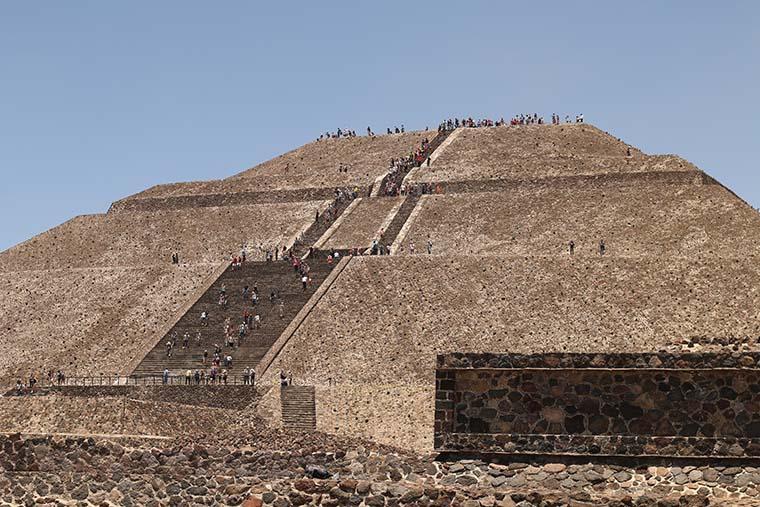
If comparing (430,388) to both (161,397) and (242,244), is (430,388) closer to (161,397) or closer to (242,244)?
(161,397)

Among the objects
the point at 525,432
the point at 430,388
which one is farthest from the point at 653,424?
the point at 430,388

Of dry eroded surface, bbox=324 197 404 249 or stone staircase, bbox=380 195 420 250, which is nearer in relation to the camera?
stone staircase, bbox=380 195 420 250

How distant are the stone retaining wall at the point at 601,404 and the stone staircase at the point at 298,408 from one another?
2982cm

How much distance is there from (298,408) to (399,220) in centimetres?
2694

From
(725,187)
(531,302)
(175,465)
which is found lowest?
(175,465)

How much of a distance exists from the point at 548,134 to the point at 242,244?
2521 cm

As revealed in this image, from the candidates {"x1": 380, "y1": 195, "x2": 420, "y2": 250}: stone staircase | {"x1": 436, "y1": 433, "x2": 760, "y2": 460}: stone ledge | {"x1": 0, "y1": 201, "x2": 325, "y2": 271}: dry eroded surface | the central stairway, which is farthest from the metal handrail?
{"x1": 436, "y1": 433, "x2": 760, "y2": 460}: stone ledge

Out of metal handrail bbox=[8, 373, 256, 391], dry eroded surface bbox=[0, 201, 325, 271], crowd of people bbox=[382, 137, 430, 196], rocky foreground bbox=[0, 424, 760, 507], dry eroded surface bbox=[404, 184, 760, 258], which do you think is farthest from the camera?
crowd of people bbox=[382, 137, 430, 196]

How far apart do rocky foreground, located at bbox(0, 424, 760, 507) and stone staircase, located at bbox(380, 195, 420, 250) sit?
51347mm

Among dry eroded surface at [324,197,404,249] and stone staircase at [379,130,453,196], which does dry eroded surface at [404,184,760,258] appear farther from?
stone staircase at [379,130,453,196]

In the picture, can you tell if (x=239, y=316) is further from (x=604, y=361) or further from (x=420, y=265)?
(x=604, y=361)

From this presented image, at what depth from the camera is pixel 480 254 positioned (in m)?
64.1

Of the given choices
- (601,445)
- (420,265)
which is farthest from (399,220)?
(601,445)

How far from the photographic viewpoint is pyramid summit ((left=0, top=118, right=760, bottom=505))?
49.7m
